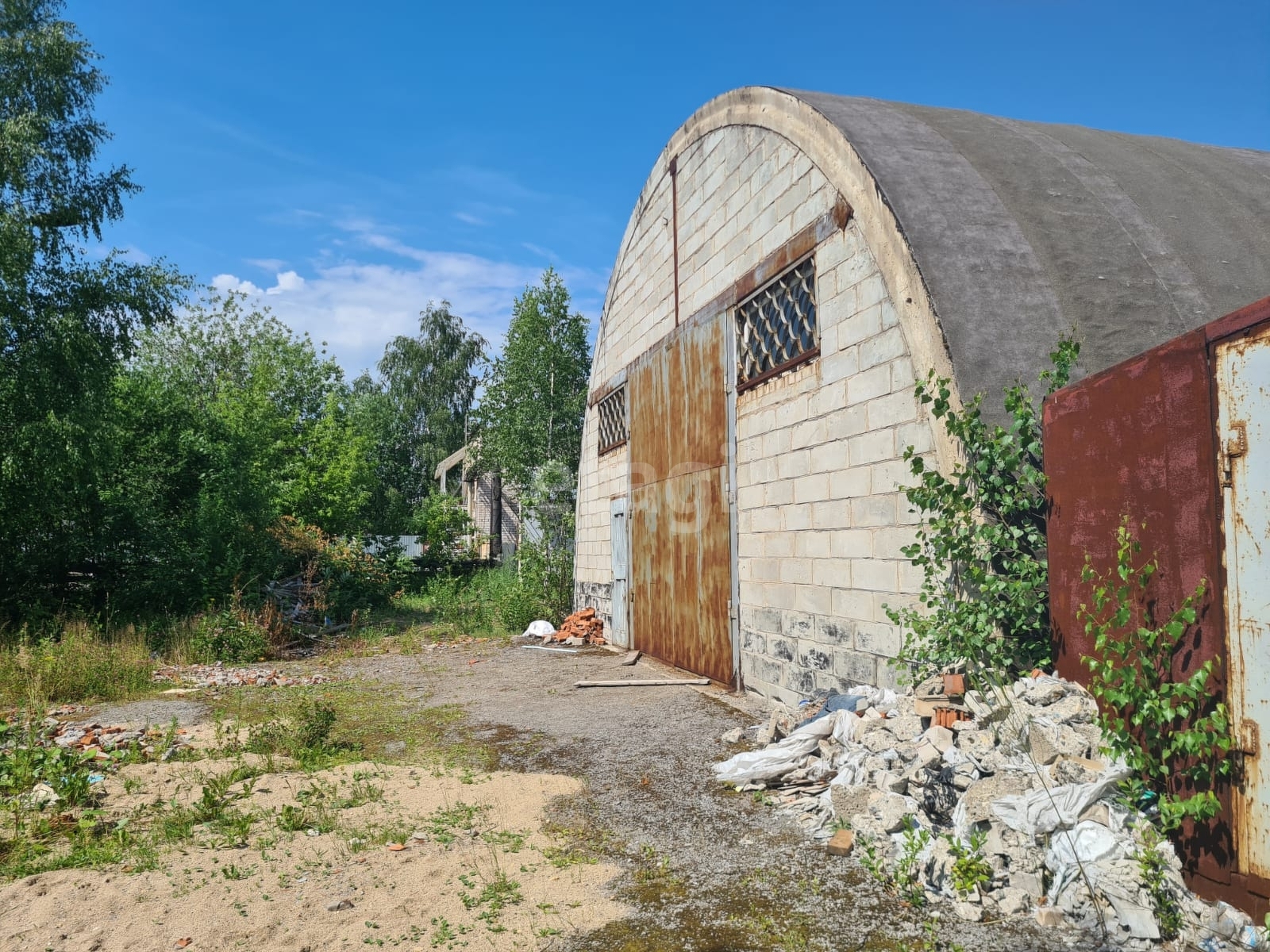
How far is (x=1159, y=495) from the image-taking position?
3.58 metres

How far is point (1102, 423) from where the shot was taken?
13.2 feet

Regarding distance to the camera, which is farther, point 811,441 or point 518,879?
point 811,441

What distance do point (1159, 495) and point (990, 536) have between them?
4.51ft

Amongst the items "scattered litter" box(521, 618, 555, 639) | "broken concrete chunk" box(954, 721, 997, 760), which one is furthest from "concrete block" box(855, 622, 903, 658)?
"scattered litter" box(521, 618, 555, 639)

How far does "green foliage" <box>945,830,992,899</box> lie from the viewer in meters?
3.53

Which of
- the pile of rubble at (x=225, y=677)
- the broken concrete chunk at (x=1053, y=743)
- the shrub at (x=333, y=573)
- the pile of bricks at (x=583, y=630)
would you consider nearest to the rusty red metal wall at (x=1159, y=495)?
the broken concrete chunk at (x=1053, y=743)

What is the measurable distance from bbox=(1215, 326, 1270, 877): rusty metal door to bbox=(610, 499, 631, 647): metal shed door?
8.96 meters

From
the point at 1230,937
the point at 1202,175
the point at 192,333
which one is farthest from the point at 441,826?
the point at 192,333

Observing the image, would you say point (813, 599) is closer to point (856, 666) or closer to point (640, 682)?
point (856, 666)

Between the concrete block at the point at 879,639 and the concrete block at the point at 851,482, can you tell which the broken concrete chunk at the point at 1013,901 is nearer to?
the concrete block at the point at 879,639

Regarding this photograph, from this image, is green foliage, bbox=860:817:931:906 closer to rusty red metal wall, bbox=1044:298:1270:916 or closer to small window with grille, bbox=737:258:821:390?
rusty red metal wall, bbox=1044:298:1270:916

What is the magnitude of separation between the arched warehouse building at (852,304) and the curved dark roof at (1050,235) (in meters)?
0.02

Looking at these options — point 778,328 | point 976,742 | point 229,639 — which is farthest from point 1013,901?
point 229,639

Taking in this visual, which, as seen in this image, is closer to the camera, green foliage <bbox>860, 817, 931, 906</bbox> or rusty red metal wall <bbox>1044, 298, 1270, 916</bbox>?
rusty red metal wall <bbox>1044, 298, 1270, 916</bbox>
